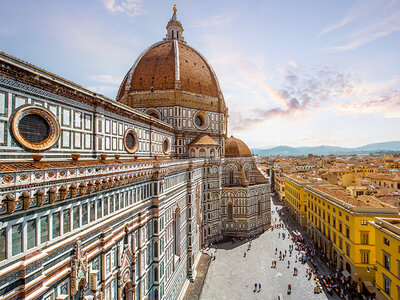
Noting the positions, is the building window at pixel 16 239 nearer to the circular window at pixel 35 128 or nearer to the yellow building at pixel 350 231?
the circular window at pixel 35 128

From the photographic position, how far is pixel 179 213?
2505cm

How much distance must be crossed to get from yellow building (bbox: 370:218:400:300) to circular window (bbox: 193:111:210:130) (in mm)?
26176

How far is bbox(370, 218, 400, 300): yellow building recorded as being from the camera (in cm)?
1806

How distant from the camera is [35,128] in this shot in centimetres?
1125

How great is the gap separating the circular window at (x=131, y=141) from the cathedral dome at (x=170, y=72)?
17.5 metres

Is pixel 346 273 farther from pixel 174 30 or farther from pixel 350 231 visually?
pixel 174 30

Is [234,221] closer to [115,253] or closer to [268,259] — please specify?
[268,259]

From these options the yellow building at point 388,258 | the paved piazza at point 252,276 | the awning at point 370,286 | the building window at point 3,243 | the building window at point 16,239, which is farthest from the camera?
the paved piazza at point 252,276

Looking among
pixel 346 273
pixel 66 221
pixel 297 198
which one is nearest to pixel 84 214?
pixel 66 221

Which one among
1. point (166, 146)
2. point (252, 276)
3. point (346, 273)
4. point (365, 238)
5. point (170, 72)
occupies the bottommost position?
point (252, 276)

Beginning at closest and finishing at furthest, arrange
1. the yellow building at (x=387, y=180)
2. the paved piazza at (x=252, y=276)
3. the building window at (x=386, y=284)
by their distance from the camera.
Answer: the building window at (x=386, y=284) < the paved piazza at (x=252, y=276) < the yellow building at (x=387, y=180)

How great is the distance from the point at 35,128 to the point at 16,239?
549 centimetres

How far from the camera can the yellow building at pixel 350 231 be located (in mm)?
24797

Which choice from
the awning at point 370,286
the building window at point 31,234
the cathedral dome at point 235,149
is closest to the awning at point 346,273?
the awning at point 370,286
